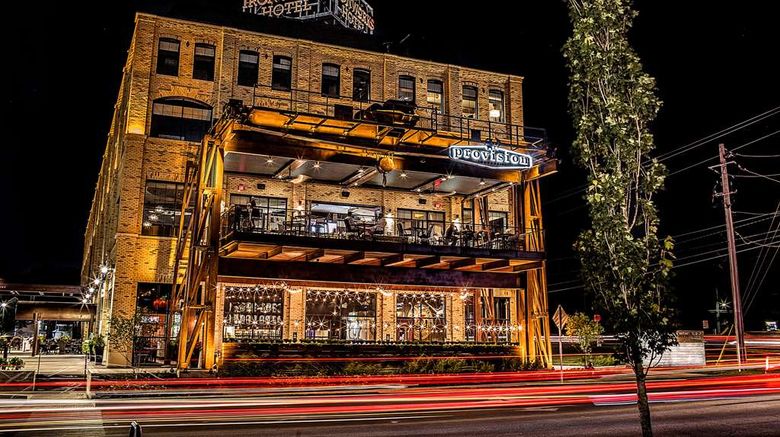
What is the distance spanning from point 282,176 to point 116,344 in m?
9.88

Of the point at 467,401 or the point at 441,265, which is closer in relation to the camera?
the point at 467,401

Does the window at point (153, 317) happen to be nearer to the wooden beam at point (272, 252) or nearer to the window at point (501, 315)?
the wooden beam at point (272, 252)

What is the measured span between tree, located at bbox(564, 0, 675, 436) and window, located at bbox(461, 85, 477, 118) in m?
26.7

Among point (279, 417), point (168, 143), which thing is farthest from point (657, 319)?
point (168, 143)

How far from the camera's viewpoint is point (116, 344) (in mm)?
26906

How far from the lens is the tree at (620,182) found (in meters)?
8.12

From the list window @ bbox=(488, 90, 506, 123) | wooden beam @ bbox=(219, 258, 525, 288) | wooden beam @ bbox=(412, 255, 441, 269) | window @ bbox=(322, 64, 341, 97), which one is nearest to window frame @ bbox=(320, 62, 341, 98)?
window @ bbox=(322, 64, 341, 97)

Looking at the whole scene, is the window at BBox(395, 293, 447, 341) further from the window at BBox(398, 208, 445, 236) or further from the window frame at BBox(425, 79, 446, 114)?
the window frame at BBox(425, 79, 446, 114)

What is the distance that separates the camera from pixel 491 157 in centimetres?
2753

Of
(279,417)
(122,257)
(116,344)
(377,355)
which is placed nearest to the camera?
(279,417)

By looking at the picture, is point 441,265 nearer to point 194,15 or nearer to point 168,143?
point 168,143

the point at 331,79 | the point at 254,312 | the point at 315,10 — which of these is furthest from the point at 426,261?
the point at 315,10

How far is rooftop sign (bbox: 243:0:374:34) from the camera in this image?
155ft

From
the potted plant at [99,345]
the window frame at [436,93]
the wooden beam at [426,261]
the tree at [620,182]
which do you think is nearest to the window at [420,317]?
the wooden beam at [426,261]
